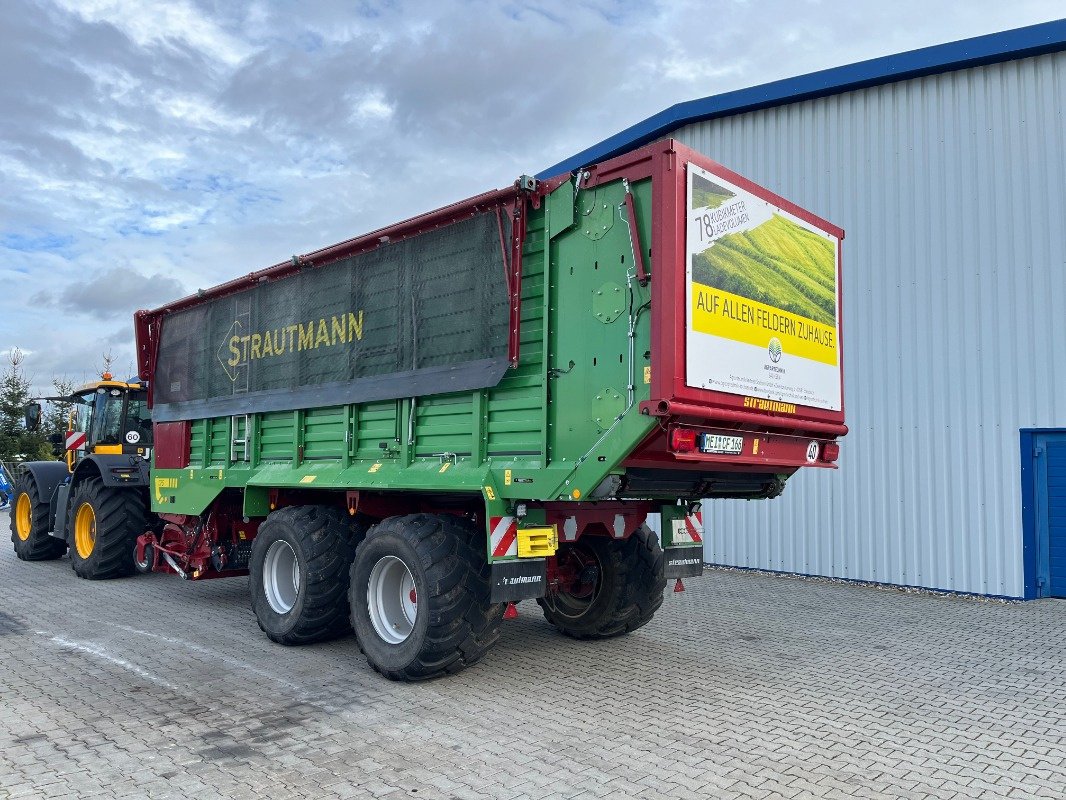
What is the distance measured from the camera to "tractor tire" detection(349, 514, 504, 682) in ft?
18.1

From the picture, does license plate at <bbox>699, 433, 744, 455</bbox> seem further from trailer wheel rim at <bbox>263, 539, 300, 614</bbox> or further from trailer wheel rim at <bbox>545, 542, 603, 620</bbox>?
trailer wheel rim at <bbox>263, 539, 300, 614</bbox>

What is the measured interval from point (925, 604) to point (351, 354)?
7.02m

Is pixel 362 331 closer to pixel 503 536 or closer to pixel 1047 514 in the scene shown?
pixel 503 536

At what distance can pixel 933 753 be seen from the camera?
4562mm

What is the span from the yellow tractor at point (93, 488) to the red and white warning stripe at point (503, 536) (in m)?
6.84

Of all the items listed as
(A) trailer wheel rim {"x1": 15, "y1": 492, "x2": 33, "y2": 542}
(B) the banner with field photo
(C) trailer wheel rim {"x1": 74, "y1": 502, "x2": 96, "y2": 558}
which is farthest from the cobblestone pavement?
(A) trailer wheel rim {"x1": 15, "y1": 492, "x2": 33, "y2": 542}

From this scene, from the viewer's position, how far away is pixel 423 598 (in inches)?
217

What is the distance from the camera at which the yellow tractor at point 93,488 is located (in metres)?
10.3

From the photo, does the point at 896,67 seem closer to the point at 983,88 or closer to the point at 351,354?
the point at 983,88

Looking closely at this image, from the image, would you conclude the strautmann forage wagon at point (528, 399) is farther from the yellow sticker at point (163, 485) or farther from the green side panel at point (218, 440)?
the yellow sticker at point (163, 485)

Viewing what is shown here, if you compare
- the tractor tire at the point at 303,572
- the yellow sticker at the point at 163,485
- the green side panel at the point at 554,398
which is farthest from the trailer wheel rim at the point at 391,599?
the yellow sticker at the point at 163,485

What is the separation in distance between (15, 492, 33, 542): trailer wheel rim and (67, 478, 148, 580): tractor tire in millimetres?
2641

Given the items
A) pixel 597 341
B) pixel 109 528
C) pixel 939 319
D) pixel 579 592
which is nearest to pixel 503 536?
pixel 597 341

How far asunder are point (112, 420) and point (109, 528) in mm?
1905
